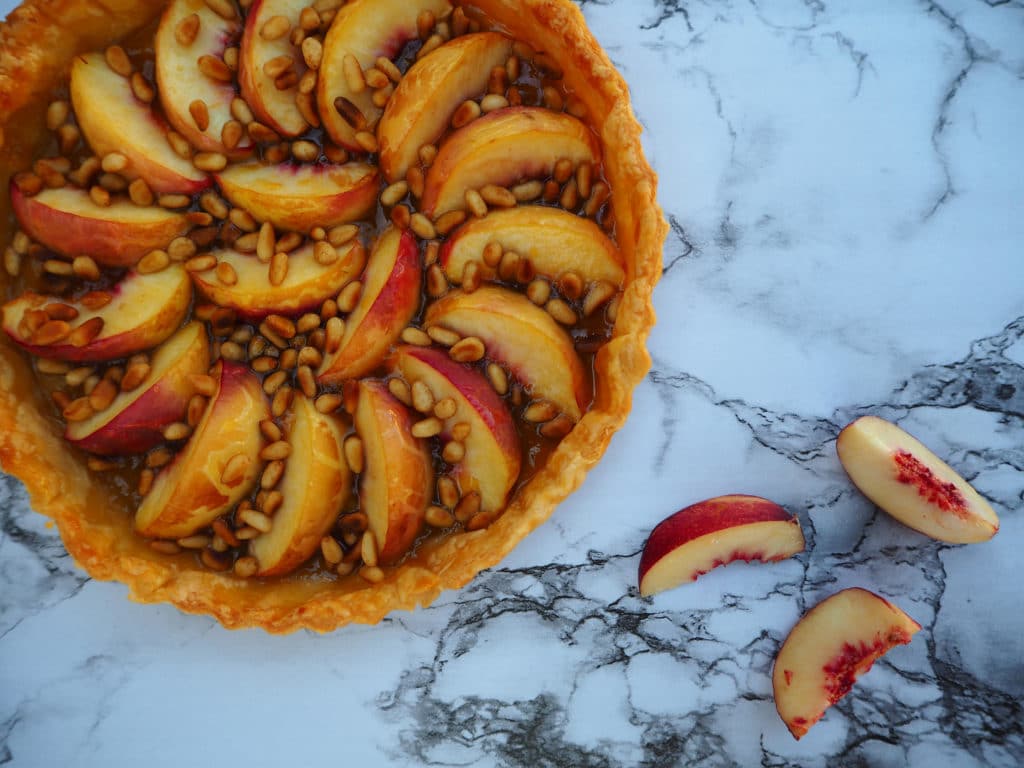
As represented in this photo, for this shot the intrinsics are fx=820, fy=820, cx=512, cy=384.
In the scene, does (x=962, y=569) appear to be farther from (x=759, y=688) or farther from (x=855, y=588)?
(x=759, y=688)

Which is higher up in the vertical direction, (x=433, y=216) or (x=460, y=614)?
(x=433, y=216)

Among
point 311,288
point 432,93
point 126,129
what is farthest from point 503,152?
point 126,129

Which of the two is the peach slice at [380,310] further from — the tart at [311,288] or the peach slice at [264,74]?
the peach slice at [264,74]

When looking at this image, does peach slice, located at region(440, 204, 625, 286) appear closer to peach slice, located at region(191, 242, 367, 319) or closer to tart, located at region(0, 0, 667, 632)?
tart, located at region(0, 0, 667, 632)

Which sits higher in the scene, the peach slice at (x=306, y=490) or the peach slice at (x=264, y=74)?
the peach slice at (x=264, y=74)

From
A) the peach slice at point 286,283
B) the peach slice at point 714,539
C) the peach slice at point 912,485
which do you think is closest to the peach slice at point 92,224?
the peach slice at point 286,283

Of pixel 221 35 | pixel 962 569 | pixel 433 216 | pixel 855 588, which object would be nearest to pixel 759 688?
pixel 855 588

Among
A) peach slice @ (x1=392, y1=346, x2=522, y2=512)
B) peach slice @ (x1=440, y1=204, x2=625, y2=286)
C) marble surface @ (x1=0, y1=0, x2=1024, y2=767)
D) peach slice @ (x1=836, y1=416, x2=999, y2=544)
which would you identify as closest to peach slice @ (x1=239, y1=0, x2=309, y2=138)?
peach slice @ (x1=440, y1=204, x2=625, y2=286)
